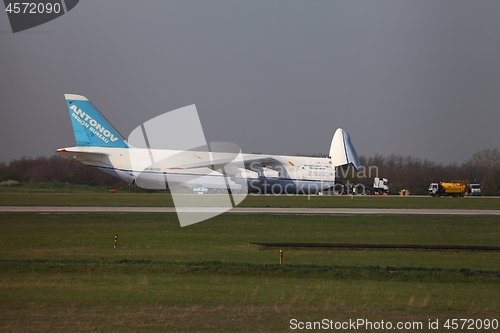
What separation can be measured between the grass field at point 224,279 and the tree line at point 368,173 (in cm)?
2927

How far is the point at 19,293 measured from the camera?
10703 millimetres

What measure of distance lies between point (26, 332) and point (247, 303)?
144 inches

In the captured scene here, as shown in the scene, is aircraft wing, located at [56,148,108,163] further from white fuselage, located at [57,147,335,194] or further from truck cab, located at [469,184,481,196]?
truck cab, located at [469,184,481,196]

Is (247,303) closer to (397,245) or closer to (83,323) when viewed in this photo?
(83,323)

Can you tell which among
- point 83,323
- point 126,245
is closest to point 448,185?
point 126,245

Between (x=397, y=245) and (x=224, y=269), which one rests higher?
(x=224, y=269)

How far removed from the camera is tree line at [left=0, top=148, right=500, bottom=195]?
56375 millimetres

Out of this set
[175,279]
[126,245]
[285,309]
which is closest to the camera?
[285,309]

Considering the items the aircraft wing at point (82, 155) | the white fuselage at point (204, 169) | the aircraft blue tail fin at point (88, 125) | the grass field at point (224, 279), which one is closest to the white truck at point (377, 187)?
the white fuselage at point (204, 169)

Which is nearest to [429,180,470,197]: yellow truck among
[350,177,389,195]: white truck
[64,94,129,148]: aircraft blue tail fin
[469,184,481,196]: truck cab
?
[469,184,481,196]: truck cab

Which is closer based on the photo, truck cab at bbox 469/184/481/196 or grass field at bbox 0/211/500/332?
grass field at bbox 0/211/500/332

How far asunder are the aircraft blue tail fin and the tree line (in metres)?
13.8

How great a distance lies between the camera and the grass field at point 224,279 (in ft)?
29.7

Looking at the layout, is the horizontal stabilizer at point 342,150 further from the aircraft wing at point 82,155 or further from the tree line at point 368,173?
the aircraft wing at point 82,155
